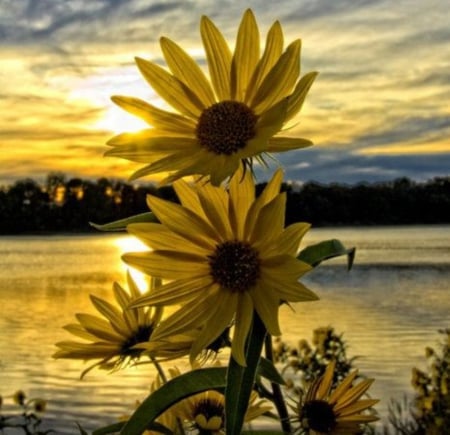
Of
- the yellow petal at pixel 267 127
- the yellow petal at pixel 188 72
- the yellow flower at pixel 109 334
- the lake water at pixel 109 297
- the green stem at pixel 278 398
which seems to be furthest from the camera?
the lake water at pixel 109 297

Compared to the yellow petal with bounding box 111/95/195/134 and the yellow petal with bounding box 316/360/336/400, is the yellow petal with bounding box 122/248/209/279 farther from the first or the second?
the yellow petal with bounding box 316/360/336/400

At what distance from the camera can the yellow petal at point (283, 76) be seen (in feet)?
3.46

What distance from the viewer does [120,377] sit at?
1695cm

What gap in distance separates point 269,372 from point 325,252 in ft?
0.51

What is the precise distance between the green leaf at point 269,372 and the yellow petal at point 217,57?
1.06ft

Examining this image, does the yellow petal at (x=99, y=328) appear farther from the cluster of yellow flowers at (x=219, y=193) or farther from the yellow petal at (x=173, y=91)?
the yellow petal at (x=173, y=91)

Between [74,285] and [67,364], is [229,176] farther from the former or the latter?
[74,285]

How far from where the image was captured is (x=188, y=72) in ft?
3.71

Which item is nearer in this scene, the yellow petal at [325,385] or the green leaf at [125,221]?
the green leaf at [125,221]

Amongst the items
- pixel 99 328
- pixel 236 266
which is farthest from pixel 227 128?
pixel 99 328

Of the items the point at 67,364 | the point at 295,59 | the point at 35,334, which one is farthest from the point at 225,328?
the point at 35,334

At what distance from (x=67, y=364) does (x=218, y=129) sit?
18917 millimetres

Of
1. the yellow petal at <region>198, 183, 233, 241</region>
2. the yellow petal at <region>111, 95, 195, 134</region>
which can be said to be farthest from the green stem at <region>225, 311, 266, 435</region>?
the yellow petal at <region>111, 95, 195, 134</region>

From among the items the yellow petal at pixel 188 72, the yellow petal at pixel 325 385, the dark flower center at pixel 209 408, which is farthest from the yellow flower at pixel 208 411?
the yellow petal at pixel 188 72
